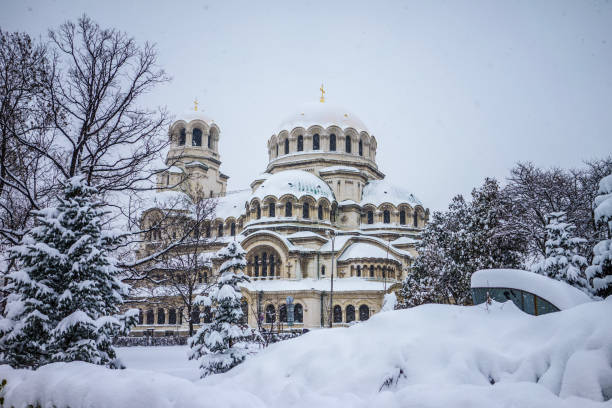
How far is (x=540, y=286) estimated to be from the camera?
412 inches

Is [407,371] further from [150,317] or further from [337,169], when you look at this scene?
[337,169]

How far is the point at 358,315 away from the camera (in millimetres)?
38031

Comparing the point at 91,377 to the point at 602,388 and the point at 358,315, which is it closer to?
the point at 602,388

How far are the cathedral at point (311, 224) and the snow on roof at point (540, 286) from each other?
21.6 meters

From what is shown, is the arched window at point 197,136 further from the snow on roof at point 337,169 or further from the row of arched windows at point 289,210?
the snow on roof at point 337,169

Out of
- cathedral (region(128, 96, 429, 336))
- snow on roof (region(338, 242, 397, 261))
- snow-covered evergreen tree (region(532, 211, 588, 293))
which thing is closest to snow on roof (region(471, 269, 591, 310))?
snow-covered evergreen tree (region(532, 211, 588, 293))

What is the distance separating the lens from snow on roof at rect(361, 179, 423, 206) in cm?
4866

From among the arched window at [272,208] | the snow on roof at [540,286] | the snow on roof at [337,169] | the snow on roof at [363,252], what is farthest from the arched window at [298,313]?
the snow on roof at [540,286]

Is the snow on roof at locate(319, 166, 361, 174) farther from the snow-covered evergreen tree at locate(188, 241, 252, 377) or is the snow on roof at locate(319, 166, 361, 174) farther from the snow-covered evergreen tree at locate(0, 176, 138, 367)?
the snow-covered evergreen tree at locate(0, 176, 138, 367)

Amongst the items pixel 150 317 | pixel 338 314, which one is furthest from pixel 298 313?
pixel 150 317

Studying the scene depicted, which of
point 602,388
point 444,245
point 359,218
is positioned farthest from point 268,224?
point 602,388

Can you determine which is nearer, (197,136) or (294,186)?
(294,186)

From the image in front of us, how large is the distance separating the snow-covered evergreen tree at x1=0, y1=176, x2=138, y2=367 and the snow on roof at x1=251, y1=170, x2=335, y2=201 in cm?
3328

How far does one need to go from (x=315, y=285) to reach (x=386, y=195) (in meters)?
14.3
